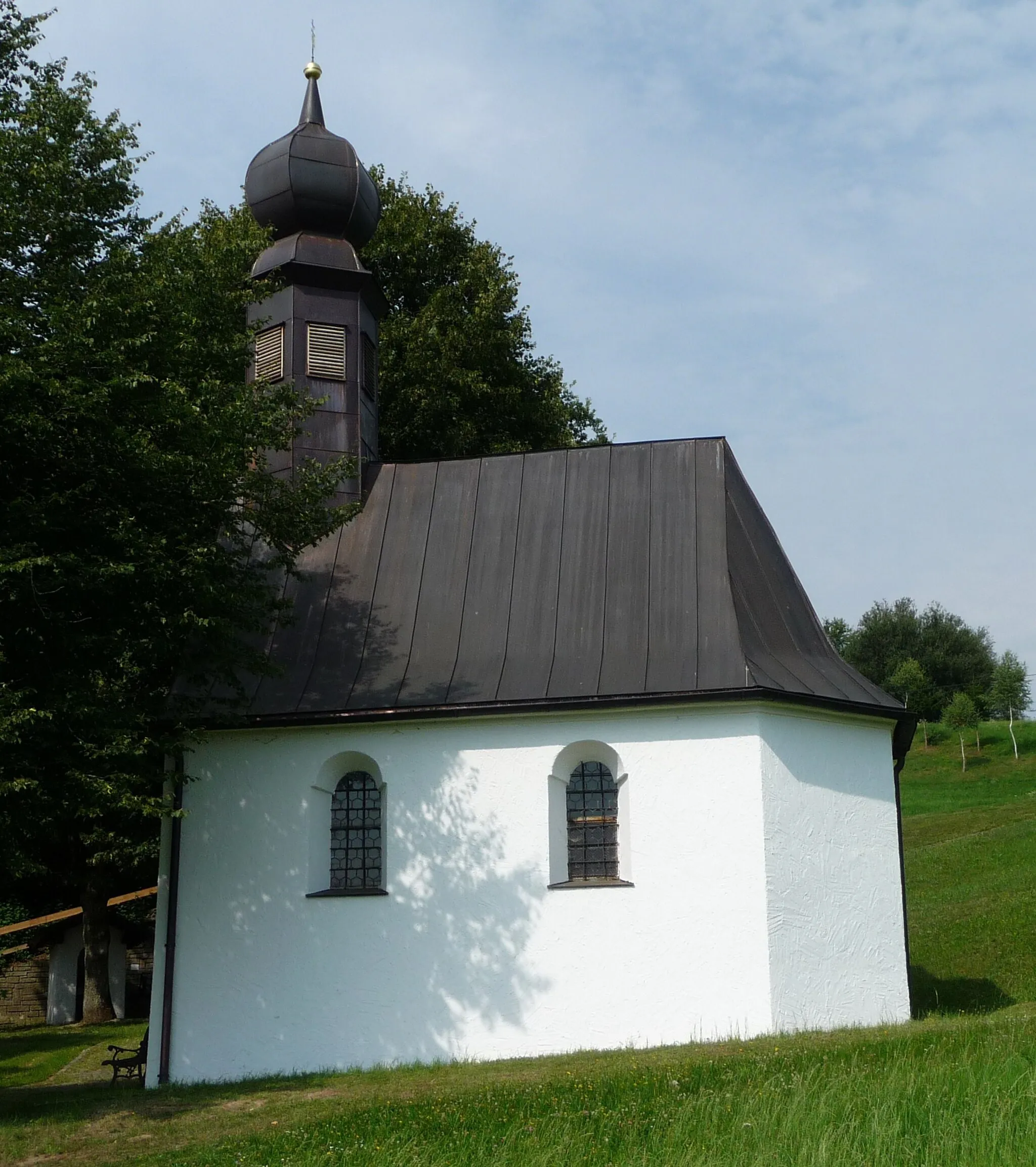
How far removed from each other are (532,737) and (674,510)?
11.4ft

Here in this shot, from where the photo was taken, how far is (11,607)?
11.4 meters

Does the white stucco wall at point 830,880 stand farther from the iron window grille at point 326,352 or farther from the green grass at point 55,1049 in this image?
the green grass at point 55,1049

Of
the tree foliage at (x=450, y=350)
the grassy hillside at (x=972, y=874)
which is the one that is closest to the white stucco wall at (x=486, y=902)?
the grassy hillside at (x=972, y=874)

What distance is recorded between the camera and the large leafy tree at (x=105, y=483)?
1117cm

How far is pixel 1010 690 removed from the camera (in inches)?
2063

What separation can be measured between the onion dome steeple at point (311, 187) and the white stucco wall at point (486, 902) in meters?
8.18

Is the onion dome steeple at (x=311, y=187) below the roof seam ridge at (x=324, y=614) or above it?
above

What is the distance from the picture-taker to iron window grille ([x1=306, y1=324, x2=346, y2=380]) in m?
18.1

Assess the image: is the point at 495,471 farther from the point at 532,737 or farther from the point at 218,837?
the point at 218,837

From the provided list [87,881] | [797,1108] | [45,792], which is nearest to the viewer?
[797,1108]

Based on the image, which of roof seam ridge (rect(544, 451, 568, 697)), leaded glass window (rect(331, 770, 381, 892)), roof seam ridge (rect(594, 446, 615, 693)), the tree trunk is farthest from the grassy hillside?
the tree trunk

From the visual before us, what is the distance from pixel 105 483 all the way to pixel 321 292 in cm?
732

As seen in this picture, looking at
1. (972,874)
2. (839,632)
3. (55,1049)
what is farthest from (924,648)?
(55,1049)

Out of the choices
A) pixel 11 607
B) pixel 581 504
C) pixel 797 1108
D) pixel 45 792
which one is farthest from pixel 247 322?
pixel 797 1108
